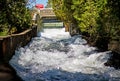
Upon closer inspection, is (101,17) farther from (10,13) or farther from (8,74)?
(8,74)

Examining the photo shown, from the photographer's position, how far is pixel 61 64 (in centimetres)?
1844

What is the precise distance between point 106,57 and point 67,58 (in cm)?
245

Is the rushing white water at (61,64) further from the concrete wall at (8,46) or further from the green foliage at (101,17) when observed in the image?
the green foliage at (101,17)

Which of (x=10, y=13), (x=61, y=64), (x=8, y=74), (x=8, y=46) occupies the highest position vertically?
(x=8, y=74)

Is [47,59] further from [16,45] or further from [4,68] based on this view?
[4,68]

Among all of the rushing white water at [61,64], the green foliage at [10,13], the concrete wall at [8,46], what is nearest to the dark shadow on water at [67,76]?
the rushing white water at [61,64]

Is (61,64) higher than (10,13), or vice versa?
(10,13)

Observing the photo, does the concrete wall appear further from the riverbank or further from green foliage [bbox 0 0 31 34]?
the riverbank

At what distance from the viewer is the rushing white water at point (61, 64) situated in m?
15.2

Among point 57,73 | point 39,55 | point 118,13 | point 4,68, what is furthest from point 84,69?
point 4,68

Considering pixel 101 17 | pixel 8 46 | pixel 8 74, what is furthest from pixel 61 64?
pixel 8 74

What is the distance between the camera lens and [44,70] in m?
16.7

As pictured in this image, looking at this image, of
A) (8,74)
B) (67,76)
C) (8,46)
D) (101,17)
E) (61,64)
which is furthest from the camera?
(101,17)

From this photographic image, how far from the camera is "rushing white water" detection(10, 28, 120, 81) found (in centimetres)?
1524
